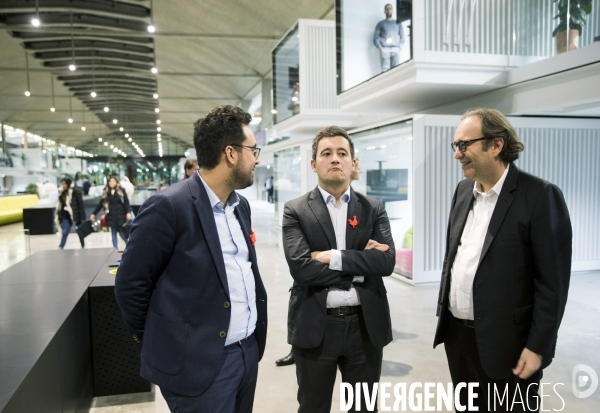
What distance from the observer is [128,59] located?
21328 mm

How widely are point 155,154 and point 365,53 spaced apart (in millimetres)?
24136

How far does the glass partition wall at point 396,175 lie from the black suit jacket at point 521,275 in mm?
4802

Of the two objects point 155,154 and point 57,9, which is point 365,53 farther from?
point 155,154

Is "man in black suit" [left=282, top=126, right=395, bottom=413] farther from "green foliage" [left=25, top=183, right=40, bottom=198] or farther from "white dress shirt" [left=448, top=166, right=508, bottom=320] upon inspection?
"green foliage" [left=25, top=183, right=40, bottom=198]

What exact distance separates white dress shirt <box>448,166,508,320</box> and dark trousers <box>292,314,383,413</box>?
461 mm

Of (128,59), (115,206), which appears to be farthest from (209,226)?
(128,59)

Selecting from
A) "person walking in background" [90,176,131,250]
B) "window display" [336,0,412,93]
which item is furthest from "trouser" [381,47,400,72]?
"person walking in background" [90,176,131,250]

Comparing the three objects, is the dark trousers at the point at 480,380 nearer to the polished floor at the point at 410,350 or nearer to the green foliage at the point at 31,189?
the polished floor at the point at 410,350

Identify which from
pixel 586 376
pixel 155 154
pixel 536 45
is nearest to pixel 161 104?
pixel 155 154

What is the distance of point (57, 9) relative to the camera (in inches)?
579

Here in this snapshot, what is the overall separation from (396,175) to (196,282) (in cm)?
587

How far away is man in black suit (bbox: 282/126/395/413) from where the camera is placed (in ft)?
6.81

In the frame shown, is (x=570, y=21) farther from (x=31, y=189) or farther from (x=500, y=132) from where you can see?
(x=31, y=189)

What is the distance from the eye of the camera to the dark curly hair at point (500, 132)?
1941mm
